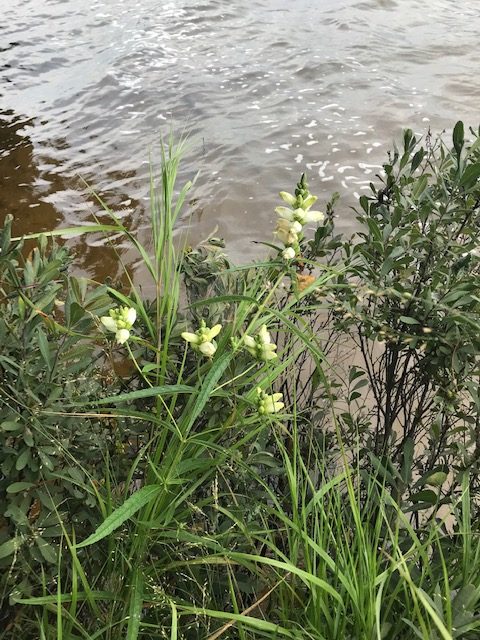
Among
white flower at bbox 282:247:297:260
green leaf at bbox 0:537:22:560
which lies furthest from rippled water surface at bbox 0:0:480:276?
green leaf at bbox 0:537:22:560

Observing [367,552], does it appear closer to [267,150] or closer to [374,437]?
[374,437]

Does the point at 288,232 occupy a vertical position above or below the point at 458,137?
below

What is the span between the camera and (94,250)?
4129 mm

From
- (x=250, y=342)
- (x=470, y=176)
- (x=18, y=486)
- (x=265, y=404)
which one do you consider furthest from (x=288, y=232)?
(x=18, y=486)

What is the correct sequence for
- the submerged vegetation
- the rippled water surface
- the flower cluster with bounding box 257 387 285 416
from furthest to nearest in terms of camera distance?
the rippled water surface, the flower cluster with bounding box 257 387 285 416, the submerged vegetation

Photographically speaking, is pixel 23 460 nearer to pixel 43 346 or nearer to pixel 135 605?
pixel 43 346

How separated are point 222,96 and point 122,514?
573cm

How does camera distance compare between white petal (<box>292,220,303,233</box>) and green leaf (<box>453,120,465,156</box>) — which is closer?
white petal (<box>292,220,303,233</box>)

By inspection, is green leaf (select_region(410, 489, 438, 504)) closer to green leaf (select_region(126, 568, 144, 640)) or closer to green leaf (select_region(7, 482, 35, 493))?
green leaf (select_region(126, 568, 144, 640))

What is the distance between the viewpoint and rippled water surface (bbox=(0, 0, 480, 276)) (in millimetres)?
4770

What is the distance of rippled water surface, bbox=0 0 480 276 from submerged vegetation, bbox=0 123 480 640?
2.42m

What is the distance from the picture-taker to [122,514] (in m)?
1.17

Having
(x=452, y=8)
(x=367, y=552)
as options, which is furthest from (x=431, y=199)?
(x=452, y=8)

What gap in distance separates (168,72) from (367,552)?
6531 millimetres
